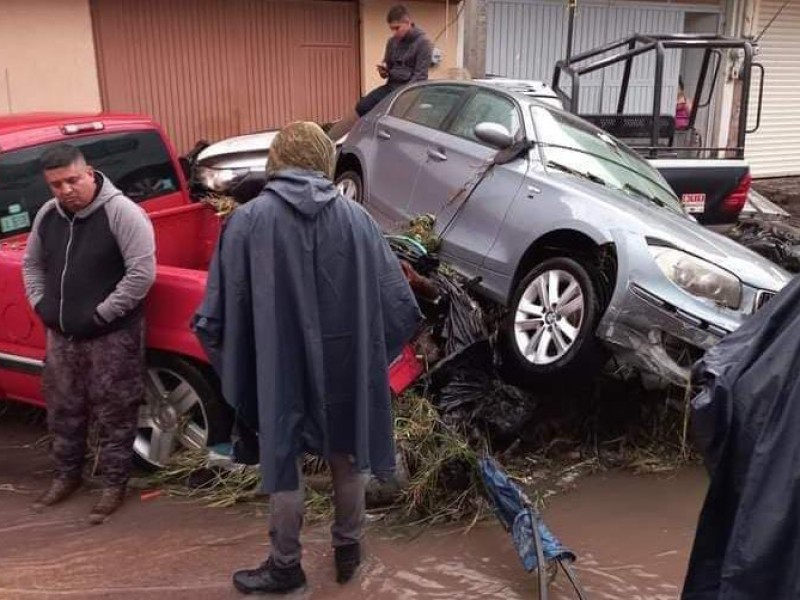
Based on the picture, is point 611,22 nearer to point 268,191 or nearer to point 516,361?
point 516,361

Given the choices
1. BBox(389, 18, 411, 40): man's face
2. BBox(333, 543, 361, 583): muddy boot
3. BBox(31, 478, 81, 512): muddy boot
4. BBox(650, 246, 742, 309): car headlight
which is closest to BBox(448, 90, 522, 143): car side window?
BBox(650, 246, 742, 309): car headlight

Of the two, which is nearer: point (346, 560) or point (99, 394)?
point (346, 560)

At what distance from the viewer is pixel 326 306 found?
9.87ft

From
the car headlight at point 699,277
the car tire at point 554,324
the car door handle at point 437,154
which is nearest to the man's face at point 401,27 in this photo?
the car door handle at point 437,154

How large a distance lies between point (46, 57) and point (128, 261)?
263 inches

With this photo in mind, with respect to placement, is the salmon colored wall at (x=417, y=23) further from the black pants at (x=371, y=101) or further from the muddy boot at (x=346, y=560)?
the muddy boot at (x=346, y=560)

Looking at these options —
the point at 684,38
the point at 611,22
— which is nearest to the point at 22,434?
the point at 684,38

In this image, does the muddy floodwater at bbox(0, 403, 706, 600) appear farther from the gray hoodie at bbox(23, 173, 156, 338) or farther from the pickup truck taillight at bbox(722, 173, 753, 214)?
the pickup truck taillight at bbox(722, 173, 753, 214)

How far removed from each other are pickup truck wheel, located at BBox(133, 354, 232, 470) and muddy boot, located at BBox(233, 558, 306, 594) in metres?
0.93

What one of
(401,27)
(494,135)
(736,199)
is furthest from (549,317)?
(401,27)

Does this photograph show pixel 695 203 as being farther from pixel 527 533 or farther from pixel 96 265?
pixel 96 265

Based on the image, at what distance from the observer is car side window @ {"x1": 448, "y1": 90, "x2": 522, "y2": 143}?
224 inches

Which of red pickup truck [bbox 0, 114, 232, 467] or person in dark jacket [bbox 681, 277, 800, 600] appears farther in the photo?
red pickup truck [bbox 0, 114, 232, 467]

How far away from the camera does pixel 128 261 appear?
12.2 feet
